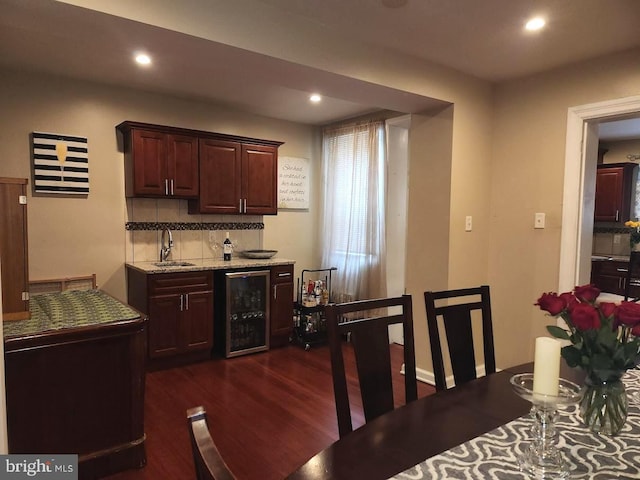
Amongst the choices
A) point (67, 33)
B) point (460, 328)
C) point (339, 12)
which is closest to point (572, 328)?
point (460, 328)

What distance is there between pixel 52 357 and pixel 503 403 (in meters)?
1.92

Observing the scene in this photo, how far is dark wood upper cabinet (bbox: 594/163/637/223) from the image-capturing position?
19.2 ft

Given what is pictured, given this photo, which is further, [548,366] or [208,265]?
[208,265]

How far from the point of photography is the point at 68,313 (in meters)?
2.33

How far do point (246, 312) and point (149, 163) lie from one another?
162 centimetres

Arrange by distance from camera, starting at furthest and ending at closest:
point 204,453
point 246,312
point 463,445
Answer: point 246,312, point 463,445, point 204,453

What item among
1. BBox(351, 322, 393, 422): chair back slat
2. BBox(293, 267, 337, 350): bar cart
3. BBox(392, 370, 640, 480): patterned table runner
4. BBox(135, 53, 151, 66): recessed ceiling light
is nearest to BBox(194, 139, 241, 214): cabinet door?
BBox(135, 53, 151, 66): recessed ceiling light

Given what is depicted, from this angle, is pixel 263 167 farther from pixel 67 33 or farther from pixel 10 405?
pixel 10 405

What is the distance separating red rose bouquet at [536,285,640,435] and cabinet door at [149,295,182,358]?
3.14 m

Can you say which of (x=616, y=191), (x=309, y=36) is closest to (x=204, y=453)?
(x=309, y=36)

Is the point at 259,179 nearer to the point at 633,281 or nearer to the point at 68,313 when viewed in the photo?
the point at 68,313

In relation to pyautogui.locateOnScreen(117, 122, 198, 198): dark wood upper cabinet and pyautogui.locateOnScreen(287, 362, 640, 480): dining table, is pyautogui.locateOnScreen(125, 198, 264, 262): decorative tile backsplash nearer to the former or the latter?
pyautogui.locateOnScreen(117, 122, 198, 198): dark wood upper cabinet

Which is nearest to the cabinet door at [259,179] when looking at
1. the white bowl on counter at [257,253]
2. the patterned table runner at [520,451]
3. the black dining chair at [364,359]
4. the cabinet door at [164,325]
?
the white bowl on counter at [257,253]

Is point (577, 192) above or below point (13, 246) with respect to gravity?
above
